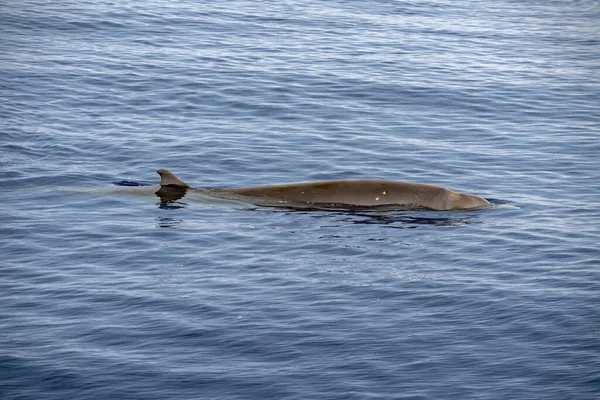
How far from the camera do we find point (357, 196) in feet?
66.5

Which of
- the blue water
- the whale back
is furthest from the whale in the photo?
the blue water

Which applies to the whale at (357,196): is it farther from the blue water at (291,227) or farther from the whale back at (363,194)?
the blue water at (291,227)

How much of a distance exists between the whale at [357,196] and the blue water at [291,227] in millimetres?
348

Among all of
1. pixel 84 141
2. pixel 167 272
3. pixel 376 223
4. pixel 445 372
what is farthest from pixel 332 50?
pixel 445 372

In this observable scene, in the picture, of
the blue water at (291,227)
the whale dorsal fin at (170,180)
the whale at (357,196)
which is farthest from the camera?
the whale dorsal fin at (170,180)

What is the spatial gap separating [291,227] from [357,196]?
173 centimetres

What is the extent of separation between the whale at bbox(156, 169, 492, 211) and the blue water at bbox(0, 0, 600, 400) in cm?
35

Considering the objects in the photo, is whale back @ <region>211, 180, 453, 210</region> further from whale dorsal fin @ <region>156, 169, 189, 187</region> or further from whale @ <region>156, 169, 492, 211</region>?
whale dorsal fin @ <region>156, 169, 189, 187</region>

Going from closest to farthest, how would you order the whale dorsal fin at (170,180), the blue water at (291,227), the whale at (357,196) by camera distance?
1. the blue water at (291,227)
2. the whale at (357,196)
3. the whale dorsal fin at (170,180)

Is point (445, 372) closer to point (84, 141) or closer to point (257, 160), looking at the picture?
point (257, 160)

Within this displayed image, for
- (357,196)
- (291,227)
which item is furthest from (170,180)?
(357,196)

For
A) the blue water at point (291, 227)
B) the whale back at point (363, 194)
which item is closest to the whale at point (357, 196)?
the whale back at point (363, 194)

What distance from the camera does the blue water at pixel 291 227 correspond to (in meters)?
13.5

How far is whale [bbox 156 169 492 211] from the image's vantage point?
66.4ft
